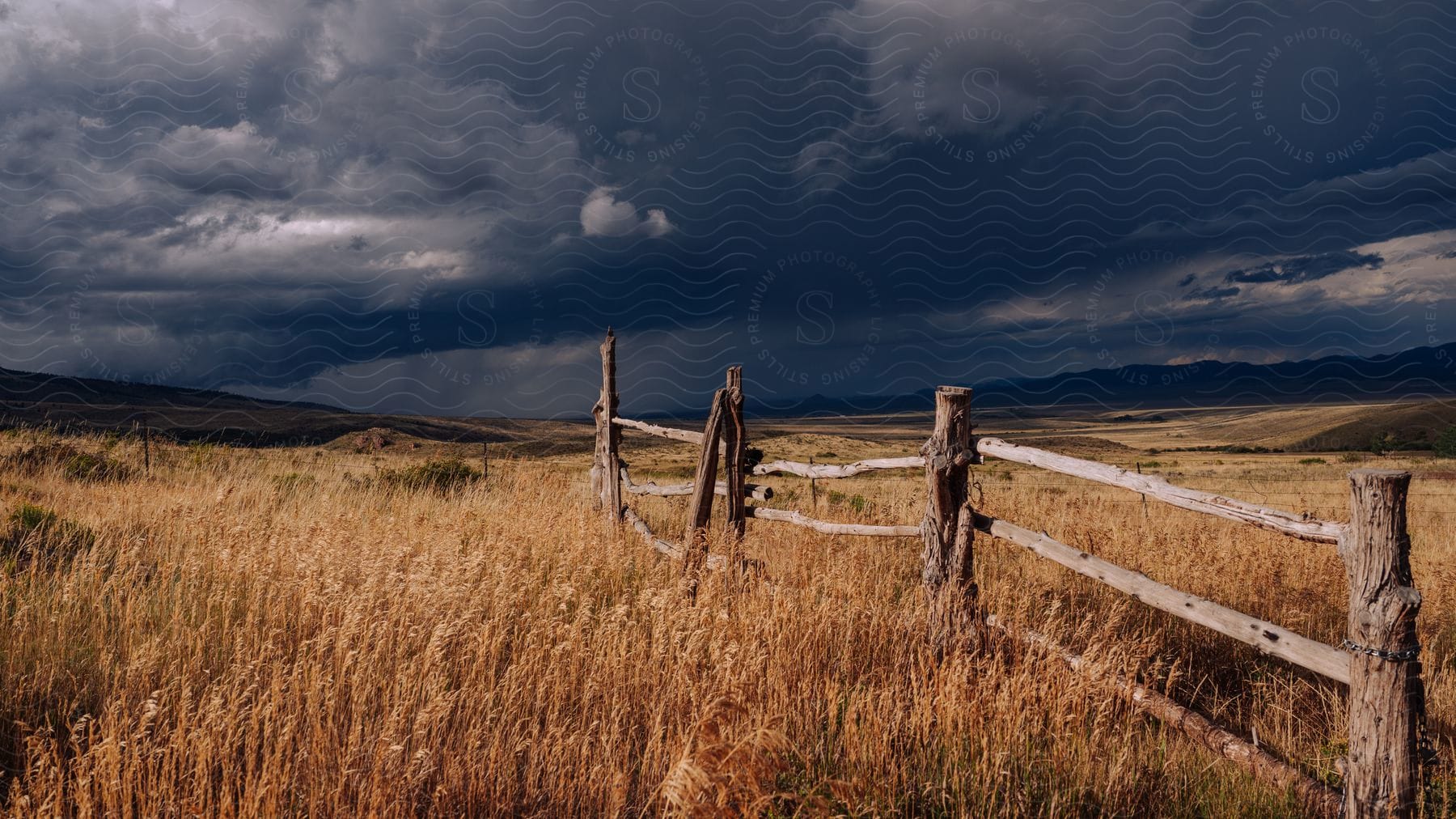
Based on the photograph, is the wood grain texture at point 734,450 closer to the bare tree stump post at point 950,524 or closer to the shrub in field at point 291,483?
the bare tree stump post at point 950,524

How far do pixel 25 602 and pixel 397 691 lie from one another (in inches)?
124

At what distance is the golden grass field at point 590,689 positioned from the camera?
302cm

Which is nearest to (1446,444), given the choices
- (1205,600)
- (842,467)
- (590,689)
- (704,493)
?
(842,467)

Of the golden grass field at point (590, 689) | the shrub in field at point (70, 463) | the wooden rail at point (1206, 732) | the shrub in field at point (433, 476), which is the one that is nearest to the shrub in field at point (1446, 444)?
the golden grass field at point (590, 689)

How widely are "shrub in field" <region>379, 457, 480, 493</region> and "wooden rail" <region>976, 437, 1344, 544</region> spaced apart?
41.1 feet

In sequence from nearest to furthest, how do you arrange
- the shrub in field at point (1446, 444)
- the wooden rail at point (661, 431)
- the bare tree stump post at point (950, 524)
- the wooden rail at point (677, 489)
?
the bare tree stump post at point (950, 524), the wooden rail at point (677, 489), the wooden rail at point (661, 431), the shrub in field at point (1446, 444)

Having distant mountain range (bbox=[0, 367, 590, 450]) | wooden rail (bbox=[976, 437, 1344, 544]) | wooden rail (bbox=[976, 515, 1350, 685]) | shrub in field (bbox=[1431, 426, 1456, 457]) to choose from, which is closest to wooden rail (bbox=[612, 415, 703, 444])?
wooden rail (bbox=[976, 437, 1344, 544])

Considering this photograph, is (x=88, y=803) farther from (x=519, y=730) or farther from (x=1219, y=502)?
(x=1219, y=502)

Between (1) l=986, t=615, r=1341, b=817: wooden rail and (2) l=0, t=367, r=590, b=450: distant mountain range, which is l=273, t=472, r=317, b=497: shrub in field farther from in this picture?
(2) l=0, t=367, r=590, b=450: distant mountain range

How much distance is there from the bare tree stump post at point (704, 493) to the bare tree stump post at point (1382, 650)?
4.45 meters

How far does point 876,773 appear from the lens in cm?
328

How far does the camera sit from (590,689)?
12.6ft

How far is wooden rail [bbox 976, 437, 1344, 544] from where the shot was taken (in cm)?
345

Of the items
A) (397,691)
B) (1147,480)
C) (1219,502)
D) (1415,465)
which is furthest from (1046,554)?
(1415,465)
